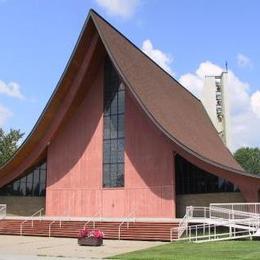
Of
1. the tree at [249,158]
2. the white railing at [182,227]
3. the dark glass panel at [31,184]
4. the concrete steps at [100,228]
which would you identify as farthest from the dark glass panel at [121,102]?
the tree at [249,158]

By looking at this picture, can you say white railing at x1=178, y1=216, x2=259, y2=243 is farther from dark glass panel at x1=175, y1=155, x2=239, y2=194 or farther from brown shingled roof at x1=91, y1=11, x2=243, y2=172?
dark glass panel at x1=175, y1=155, x2=239, y2=194

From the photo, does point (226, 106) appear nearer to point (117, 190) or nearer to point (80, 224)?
point (117, 190)

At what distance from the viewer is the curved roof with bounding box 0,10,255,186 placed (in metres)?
26.5

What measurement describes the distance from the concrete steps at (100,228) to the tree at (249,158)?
70302mm

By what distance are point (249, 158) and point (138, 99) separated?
7074cm

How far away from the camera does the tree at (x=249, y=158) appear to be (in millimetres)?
91438

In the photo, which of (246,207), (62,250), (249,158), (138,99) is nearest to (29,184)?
(138,99)

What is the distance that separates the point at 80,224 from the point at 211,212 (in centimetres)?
634

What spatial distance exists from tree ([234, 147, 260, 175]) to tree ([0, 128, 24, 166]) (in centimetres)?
5276

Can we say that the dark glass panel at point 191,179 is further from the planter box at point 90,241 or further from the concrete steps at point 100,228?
the planter box at point 90,241

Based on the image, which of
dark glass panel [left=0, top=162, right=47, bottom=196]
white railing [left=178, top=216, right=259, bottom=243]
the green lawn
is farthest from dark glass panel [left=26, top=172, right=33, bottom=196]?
the green lawn

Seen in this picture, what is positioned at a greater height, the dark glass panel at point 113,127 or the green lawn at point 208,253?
the dark glass panel at point 113,127

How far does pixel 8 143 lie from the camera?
4881 cm

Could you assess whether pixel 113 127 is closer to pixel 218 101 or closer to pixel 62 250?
pixel 62 250
